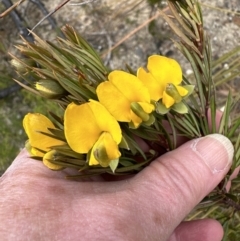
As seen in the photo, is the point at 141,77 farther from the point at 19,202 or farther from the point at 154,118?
the point at 19,202

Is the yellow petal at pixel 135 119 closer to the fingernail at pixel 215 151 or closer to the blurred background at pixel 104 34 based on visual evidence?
the fingernail at pixel 215 151

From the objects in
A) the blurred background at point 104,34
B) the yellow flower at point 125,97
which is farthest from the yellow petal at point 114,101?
the blurred background at point 104,34

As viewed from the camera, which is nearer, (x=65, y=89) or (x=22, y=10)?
(x=65, y=89)

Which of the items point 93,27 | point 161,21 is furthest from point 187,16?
point 93,27

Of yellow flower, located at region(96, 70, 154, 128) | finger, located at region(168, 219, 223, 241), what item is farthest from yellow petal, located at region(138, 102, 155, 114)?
finger, located at region(168, 219, 223, 241)

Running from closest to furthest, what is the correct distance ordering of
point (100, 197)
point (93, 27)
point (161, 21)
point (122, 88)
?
point (122, 88) < point (100, 197) < point (161, 21) < point (93, 27)

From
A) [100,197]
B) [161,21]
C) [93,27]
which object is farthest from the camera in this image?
[93,27]

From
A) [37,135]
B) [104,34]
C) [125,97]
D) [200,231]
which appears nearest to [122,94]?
[125,97]

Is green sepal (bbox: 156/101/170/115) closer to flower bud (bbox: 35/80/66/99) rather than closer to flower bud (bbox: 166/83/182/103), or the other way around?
flower bud (bbox: 166/83/182/103)
